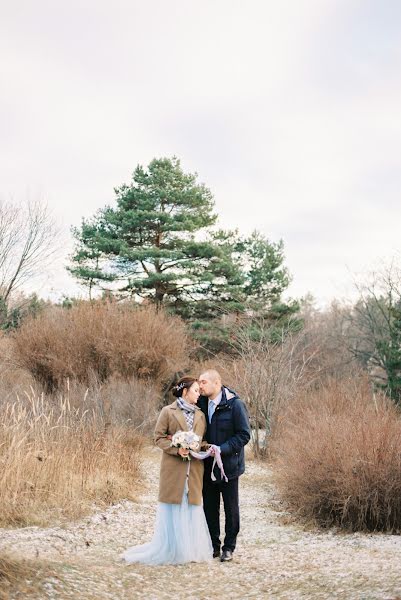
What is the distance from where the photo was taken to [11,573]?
15.7ft

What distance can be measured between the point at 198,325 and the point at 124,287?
375cm

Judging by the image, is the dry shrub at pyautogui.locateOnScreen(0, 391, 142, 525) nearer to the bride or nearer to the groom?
the bride

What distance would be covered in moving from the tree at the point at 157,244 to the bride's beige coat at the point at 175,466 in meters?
21.9

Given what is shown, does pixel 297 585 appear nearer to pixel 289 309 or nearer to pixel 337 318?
pixel 289 309

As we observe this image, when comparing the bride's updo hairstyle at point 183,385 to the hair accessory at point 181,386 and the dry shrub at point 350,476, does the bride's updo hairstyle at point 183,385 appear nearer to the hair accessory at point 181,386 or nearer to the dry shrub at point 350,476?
the hair accessory at point 181,386

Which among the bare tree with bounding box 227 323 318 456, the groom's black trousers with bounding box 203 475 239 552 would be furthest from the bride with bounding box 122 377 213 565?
the bare tree with bounding box 227 323 318 456

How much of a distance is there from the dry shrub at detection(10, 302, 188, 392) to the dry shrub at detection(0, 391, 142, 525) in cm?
887

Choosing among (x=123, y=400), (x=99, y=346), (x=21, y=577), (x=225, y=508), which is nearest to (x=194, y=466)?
(x=225, y=508)

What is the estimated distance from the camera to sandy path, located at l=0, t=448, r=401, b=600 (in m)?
5.32

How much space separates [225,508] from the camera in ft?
21.3

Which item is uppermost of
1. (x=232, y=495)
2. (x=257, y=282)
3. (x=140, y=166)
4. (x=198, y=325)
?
(x=140, y=166)

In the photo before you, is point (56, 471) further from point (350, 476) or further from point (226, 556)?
point (350, 476)

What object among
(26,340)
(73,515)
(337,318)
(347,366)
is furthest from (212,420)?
(337,318)

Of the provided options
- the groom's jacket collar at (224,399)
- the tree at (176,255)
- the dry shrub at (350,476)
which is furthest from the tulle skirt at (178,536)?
the tree at (176,255)
